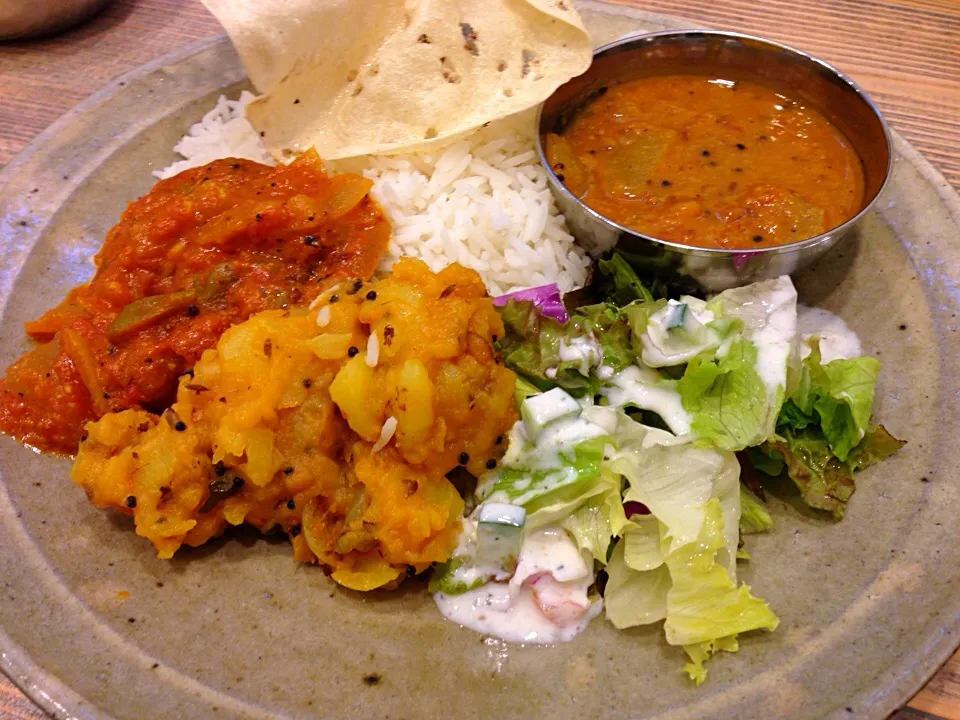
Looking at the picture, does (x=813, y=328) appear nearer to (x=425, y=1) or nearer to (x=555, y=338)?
(x=555, y=338)

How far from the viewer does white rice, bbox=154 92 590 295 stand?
2926 millimetres

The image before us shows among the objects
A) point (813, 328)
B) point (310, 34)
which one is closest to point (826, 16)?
point (813, 328)

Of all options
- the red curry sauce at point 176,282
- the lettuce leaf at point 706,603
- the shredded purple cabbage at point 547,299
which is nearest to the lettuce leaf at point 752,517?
the lettuce leaf at point 706,603

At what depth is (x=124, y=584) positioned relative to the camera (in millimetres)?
2168

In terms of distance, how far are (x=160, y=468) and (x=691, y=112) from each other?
2.52 metres

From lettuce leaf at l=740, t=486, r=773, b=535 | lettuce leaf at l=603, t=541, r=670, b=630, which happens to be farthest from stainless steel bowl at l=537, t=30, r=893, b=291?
lettuce leaf at l=603, t=541, r=670, b=630

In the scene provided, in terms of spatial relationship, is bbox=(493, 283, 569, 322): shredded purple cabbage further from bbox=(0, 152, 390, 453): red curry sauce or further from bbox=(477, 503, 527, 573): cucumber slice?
bbox=(477, 503, 527, 573): cucumber slice

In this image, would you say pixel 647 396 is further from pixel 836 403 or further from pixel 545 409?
pixel 836 403

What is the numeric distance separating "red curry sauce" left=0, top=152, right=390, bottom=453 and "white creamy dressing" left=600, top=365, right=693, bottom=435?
0.96 meters

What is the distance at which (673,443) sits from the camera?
89.1 inches

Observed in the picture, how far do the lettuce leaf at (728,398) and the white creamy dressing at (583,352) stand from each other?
0.92ft

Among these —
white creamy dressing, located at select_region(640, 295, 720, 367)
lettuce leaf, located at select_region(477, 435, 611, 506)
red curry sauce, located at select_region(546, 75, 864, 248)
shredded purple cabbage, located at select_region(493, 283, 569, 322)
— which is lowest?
lettuce leaf, located at select_region(477, 435, 611, 506)

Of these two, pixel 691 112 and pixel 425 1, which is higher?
pixel 425 1

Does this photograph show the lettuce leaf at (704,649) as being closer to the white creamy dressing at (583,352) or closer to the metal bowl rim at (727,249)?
the white creamy dressing at (583,352)
